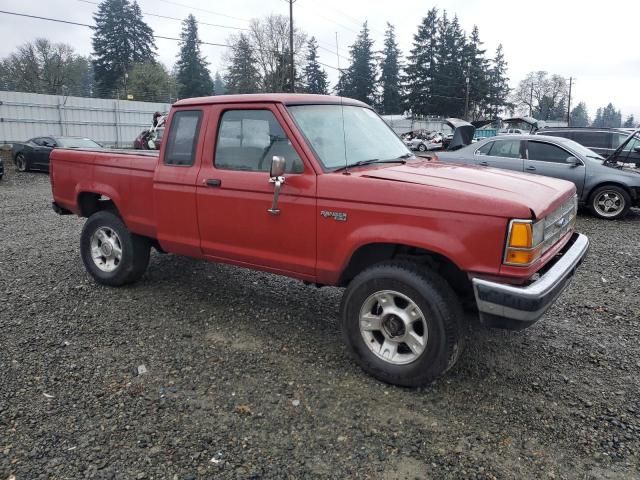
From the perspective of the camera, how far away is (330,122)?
4086 millimetres

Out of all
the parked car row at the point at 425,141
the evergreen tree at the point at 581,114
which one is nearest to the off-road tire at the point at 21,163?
the parked car row at the point at 425,141

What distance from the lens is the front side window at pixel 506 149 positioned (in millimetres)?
10344

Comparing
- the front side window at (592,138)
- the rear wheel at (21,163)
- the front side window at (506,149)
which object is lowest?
the rear wheel at (21,163)

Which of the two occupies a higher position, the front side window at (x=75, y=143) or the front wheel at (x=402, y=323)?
the front side window at (x=75, y=143)

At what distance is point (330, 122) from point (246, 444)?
253 centimetres

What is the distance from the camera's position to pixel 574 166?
9.93 m

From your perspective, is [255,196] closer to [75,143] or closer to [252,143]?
[252,143]

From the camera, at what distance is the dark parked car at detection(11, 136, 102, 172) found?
17.1 m

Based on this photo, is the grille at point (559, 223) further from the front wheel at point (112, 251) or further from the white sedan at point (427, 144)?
the white sedan at point (427, 144)

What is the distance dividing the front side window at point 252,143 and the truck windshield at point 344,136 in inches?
7.0

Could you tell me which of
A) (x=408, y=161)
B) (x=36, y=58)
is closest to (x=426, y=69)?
(x=36, y=58)

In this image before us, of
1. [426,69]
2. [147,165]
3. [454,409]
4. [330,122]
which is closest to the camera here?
[454,409]

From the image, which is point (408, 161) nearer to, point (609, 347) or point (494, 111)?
point (609, 347)

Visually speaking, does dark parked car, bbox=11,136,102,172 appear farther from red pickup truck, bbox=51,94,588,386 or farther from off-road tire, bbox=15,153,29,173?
red pickup truck, bbox=51,94,588,386
